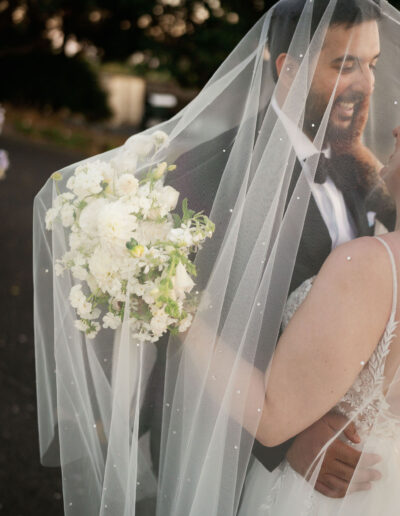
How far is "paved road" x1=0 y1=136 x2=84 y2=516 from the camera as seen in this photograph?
10.2 feet

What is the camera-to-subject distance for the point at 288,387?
139 cm

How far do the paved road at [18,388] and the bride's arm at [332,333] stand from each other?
2255 mm

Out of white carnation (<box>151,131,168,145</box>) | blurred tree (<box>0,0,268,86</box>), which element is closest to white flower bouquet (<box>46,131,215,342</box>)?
white carnation (<box>151,131,168,145</box>)

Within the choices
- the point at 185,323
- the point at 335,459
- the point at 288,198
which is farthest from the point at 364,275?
the point at 335,459

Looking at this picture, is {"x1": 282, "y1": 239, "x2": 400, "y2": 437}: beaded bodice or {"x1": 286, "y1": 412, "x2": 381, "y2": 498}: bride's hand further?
{"x1": 286, "y1": 412, "x2": 381, "y2": 498}: bride's hand

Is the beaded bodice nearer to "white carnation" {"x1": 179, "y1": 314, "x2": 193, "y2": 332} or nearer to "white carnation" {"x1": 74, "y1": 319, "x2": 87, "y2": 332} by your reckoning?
"white carnation" {"x1": 179, "y1": 314, "x2": 193, "y2": 332}

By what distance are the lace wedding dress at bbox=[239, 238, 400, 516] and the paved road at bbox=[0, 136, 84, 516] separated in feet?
6.02

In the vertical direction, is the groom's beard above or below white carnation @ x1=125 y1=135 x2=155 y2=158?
above

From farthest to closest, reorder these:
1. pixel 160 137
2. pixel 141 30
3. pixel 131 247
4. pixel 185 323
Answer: pixel 141 30 → pixel 160 137 → pixel 185 323 → pixel 131 247

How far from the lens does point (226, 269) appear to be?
5.08 feet

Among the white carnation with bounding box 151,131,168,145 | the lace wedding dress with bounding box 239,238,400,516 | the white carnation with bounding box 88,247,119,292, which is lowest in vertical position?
the lace wedding dress with bounding box 239,238,400,516

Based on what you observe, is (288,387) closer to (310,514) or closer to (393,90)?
(310,514)

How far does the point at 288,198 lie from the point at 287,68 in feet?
1.31

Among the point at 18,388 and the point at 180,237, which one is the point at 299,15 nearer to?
the point at 180,237
